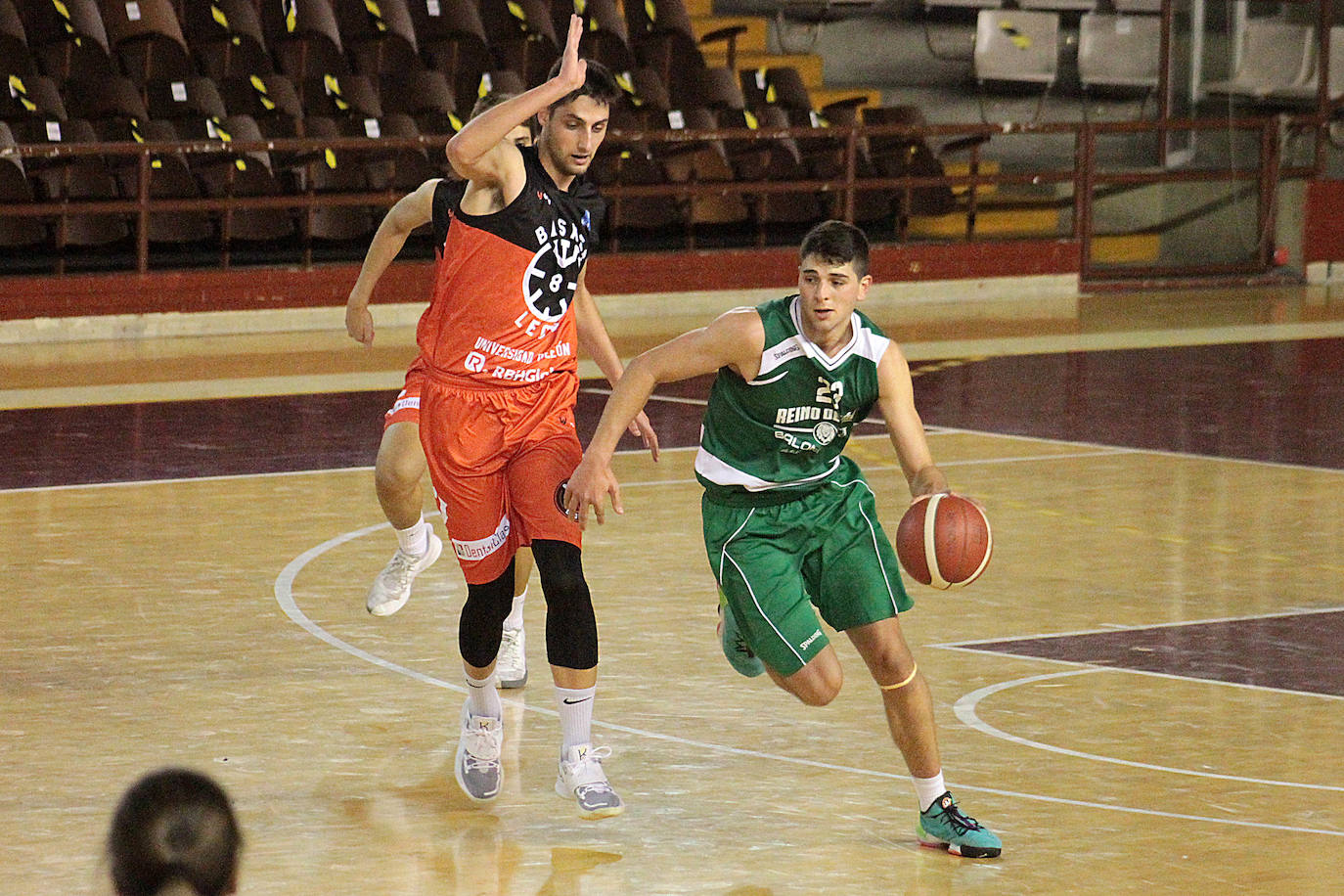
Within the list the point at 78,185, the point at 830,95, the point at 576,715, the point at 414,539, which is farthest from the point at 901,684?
the point at 830,95

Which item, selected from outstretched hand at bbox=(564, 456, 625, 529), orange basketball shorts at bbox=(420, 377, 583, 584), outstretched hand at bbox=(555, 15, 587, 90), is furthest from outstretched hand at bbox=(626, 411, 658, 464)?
outstretched hand at bbox=(555, 15, 587, 90)

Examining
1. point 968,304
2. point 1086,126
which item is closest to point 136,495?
point 968,304

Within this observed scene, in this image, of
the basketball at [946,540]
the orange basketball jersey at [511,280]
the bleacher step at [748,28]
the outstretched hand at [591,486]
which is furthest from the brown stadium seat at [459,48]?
the basketball at [946,540]

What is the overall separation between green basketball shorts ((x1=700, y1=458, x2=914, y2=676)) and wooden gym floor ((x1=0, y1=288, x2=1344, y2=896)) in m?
0.48

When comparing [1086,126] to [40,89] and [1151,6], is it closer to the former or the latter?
[1151,6]

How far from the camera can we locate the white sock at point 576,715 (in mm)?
5395

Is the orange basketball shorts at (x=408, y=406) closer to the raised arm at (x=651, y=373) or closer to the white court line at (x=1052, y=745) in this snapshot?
the raised arm at (x=651, y=373)

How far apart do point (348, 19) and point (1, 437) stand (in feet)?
25.6

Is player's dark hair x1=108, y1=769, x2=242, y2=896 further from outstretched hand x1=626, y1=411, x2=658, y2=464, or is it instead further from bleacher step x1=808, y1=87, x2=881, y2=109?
bleacher step x1=808, y1=87, x2=881, y2=109

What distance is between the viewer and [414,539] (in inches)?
289

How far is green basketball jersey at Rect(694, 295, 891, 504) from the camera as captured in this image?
530cm

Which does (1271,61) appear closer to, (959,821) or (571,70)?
(571,70)

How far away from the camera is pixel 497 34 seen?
756 inches

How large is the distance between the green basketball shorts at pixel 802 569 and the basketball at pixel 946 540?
0.13 m
